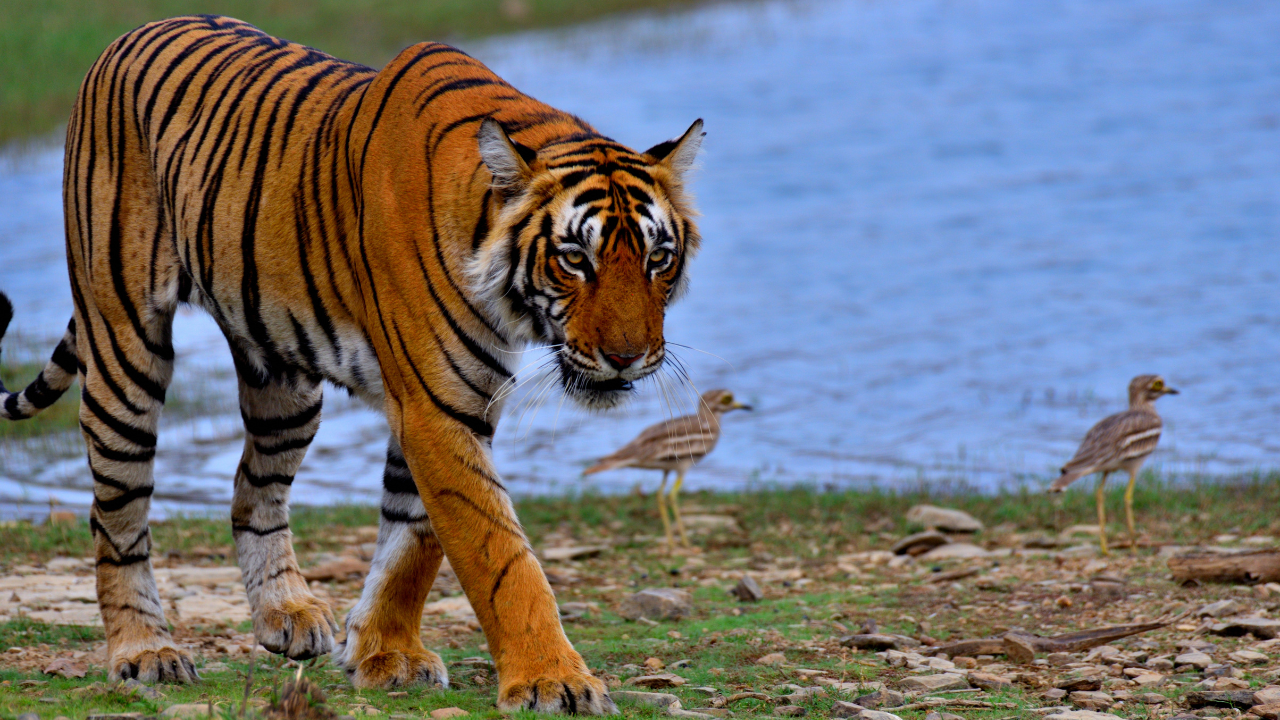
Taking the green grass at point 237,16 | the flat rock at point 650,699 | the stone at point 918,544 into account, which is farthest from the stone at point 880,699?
the green grass at point 237,16

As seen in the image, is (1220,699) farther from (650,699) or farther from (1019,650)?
(650,699)

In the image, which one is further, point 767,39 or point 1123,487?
point 767,39

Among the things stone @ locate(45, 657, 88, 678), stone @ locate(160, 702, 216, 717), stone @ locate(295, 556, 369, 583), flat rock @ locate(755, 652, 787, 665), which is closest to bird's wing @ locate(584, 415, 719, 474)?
stone @ locate(295, 556, 369, 583)

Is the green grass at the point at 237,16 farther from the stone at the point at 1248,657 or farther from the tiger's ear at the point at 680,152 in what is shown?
the stone at the point at 1248,657

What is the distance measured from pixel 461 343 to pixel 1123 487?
5.83 m

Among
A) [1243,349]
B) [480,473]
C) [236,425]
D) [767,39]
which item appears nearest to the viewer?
[480,473]

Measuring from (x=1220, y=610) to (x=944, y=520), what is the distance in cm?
239

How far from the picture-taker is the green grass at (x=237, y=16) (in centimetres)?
1973

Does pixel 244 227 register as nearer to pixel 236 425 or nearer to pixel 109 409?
pixel 109 409

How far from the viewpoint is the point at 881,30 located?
111 feet

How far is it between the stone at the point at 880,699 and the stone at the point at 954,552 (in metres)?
2.82

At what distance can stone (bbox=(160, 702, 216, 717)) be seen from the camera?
347 centimetres

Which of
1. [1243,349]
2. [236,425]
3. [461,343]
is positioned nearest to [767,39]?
[1243,349]

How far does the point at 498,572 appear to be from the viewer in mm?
4012
